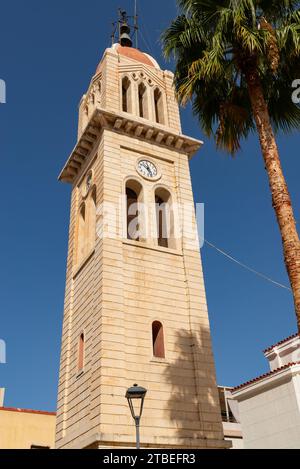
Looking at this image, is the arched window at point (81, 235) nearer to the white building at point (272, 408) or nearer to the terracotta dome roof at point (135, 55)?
the terracotta dome roof at point (135, 55)

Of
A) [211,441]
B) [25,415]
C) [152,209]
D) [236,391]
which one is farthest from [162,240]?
[25,415]

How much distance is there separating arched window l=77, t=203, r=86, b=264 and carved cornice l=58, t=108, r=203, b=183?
251 cm

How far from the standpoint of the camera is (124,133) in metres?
23.1

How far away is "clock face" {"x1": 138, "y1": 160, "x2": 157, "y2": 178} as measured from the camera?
22.6 meters

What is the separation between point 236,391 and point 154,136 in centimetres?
1231

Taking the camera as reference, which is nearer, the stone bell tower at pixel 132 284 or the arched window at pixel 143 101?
the stone bell tower at pixel 132 284

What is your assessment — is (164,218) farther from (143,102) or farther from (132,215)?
(143,102)

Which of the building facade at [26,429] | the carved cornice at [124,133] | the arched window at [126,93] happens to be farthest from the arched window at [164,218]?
the building facade at [26,429]

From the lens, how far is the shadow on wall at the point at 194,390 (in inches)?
658

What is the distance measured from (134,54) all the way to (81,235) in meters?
11.4

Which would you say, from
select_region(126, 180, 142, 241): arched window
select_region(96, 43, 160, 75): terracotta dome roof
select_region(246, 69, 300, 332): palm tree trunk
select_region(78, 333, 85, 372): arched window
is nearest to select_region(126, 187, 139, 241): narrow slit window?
select_region(126, 180, 142, 241): arched window

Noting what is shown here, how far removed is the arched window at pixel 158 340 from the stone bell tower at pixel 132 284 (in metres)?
0.04

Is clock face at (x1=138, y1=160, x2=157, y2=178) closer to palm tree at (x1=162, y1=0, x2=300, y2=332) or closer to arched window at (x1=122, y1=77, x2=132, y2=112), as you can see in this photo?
arched window at (x1=122, y1=77, x2=132, y2=112)

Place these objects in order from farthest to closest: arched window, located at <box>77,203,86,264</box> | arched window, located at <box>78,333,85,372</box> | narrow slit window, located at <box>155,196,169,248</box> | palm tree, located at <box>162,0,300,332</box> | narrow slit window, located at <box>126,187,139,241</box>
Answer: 1. arched window, located at <box>77,203,86,264</box>
2. narrow slit window, located at <box>155,196,169,248</box>
3. narrow slit window, located at <box>126,187,139,241</box>
4. arched window, located at <box>78,333,85,372</box>
5. palm tree, located at <box>162,0,300,332</box>
